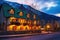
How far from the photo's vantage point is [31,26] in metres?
28.0

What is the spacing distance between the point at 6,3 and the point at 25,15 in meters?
4.26

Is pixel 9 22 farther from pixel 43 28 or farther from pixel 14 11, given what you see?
pixel 43 28

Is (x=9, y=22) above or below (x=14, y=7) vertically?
below

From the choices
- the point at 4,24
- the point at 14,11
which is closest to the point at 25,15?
the point at 14,11

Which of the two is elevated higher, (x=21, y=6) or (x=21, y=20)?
(x=21, y=6)

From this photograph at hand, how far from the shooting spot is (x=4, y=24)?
80.7 ft

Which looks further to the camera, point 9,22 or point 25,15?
point 25,15

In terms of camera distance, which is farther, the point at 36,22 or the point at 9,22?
the point at 36,22

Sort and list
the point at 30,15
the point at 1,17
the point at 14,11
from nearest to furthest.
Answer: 1. the point at 1,17
2. the point at 14,11
3. the point at 30,15

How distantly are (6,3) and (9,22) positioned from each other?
2549 mm

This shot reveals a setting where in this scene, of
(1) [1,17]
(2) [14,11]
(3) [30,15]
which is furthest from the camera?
(3) [30,15]

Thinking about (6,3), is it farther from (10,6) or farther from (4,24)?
(4,24)

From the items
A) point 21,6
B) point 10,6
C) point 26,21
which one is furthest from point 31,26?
point 10,6

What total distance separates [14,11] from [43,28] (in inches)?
187
